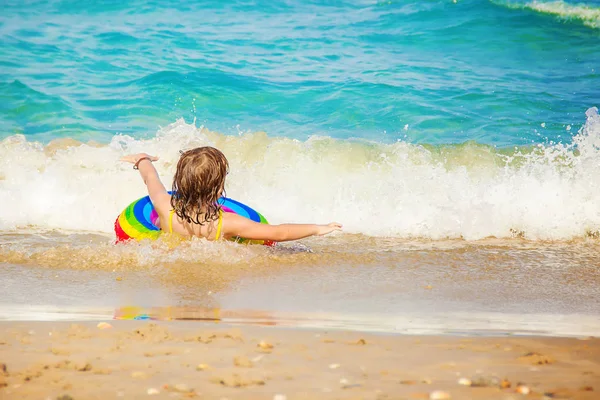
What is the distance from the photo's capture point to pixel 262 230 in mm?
5480

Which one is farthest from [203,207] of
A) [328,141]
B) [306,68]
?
[306,68]

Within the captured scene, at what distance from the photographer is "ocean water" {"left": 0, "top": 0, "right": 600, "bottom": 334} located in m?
5.18

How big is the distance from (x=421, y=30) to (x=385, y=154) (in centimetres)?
571

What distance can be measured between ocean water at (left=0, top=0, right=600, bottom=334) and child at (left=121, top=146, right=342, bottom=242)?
0.16 metres

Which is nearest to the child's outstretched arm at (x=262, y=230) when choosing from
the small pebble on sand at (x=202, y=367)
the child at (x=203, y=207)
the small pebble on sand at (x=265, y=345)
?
the child at (x=203, y=207)

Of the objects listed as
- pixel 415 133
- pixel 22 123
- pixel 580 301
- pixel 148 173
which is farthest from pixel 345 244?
pixel 22 123

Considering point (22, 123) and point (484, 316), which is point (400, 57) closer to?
point (22, 123)

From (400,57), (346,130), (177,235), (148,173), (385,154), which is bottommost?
(177,235)

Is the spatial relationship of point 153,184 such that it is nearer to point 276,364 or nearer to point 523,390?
point 276,364

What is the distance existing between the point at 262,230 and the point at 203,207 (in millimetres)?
467

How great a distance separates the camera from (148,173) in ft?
18.5

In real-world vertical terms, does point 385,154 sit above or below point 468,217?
above

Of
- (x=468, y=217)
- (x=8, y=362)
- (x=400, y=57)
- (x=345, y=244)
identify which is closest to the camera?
(x=8, y=362)

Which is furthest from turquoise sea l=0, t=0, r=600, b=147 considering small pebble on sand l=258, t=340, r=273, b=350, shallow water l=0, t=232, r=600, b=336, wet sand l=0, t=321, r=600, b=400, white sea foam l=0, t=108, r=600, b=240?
small pebble on sand l=258, t=340, r=273, b=350
